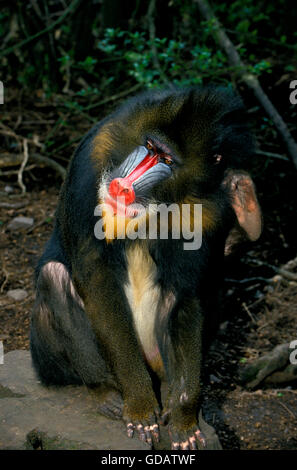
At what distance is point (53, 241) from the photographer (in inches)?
141

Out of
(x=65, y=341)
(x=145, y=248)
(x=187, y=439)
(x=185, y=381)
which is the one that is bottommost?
(x=187, y=439)

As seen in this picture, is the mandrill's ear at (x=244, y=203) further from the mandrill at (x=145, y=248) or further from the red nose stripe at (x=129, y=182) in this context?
the red nose stripe at (x=129, y=182)

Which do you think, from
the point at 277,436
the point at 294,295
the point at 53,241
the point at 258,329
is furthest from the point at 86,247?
the point at 294,295

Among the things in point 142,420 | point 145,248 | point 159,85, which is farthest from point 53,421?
point 159,85

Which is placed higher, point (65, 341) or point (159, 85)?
point (159, 85)

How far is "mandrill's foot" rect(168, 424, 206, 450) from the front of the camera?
9.59 ft

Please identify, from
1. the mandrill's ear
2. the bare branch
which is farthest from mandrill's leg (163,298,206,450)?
the bare branch

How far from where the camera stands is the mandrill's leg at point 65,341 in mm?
3154

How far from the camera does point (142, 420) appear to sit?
2.96 meters

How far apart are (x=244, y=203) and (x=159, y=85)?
6.90 ft

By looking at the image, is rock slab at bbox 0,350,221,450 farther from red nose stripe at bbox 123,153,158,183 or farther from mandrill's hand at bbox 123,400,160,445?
red nose stripe at bbox 123,153,158,183

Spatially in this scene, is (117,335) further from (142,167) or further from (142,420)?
(142,167)

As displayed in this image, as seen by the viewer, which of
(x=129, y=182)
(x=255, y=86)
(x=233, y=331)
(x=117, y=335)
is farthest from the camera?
(x=255, y=86)

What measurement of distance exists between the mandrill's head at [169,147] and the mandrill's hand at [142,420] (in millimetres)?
900
